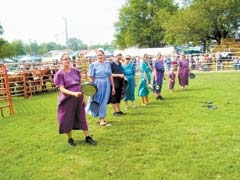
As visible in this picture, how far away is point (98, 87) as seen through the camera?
791 centimetres

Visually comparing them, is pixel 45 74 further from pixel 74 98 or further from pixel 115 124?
pixel 74 98

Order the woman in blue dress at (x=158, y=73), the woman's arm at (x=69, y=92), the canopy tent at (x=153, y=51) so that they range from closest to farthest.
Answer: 1. the woman's arm at (x=69, y=92)
2. the woman in blue dress at (x=158, y=73)
3. the canopy tent at (x=153, y=51)

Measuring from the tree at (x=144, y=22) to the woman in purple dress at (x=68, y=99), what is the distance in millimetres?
50131

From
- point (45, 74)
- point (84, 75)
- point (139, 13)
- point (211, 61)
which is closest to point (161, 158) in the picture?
point (45, 74)

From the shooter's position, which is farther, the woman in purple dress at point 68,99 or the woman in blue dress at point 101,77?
the woman in blue dress at point 101,77

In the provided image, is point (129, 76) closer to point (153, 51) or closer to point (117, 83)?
point (117, 83)

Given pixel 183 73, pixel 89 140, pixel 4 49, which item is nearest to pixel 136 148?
pixel 89 140

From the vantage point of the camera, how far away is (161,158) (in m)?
5.52

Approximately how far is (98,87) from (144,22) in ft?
166

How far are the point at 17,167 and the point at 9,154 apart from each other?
891 millimetres

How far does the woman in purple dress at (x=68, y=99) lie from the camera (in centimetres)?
624

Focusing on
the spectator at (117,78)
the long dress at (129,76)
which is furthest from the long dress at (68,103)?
the long dress at (129,76)

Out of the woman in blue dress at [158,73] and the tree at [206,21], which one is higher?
the tree at [206,21]

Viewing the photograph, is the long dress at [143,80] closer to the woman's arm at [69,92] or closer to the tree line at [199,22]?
the woman's arm at [69,92]
